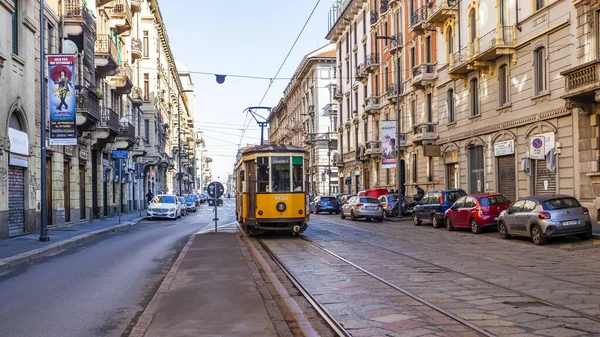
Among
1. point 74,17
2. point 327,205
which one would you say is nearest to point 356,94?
point 327,205

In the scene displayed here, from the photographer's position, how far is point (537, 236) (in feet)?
60.0

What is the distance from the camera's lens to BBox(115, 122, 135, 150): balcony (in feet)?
131

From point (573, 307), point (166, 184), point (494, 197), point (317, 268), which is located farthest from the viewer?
point (166, 184)

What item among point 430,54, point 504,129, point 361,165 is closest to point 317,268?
point 504,129

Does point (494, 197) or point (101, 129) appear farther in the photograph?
point (101, 129)

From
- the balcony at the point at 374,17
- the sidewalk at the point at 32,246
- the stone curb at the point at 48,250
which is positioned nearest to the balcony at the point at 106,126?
the stone curb at the point at 48,250

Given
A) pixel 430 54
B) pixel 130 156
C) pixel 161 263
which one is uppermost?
pixel 430 54

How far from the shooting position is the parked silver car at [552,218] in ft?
58.2

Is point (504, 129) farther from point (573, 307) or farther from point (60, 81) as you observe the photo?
point (573, 307)

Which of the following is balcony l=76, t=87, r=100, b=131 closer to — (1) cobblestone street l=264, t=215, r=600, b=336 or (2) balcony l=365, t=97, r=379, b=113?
(1) cobblestone street l=264, t=215, r=600, b=336

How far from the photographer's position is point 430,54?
1561 inches

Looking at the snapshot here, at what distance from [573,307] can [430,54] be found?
32.9 metres

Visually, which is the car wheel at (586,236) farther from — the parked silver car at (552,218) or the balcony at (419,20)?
the balcony at (419,20)

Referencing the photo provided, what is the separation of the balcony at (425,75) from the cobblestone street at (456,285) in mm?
21093
